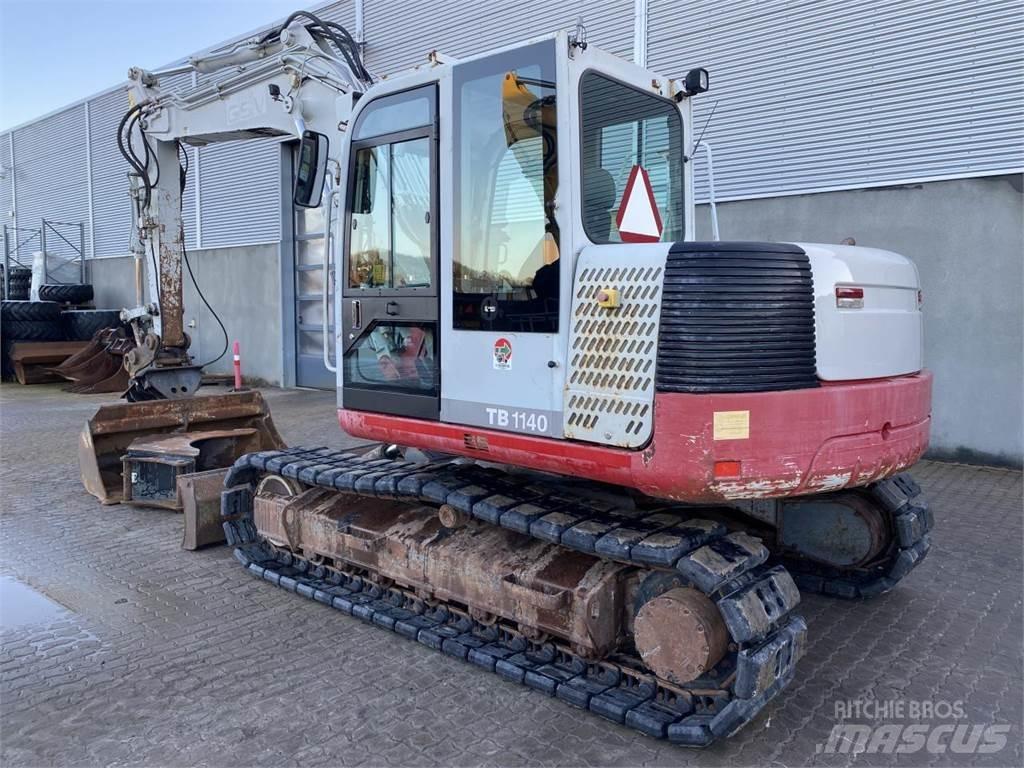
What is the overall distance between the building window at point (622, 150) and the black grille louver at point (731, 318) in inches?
23.9

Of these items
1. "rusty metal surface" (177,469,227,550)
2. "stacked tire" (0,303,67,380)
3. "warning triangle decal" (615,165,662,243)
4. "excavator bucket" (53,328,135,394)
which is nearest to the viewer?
"warning triangle decal" (615,165,662,243)

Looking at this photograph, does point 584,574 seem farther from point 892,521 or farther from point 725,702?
point 892,521

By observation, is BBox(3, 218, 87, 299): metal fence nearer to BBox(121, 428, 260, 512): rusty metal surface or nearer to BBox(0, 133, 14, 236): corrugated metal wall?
BBox(0, 133, 14, 236): corrugated metal wall

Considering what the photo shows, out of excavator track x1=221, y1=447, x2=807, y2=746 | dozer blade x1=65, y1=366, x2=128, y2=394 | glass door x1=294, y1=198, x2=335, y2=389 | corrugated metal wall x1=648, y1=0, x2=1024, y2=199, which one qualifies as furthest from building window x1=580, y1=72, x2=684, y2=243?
dozer blade x1=65, y1=366, x2=128, y2=394

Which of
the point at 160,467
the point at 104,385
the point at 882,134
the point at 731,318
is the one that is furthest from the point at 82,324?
the point at 731,318

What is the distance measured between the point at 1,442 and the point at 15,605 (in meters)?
6.54

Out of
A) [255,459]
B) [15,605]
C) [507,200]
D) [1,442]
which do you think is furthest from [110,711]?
[1,442]

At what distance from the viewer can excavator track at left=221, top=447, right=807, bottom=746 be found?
3.32 meters

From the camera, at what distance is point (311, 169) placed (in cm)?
470

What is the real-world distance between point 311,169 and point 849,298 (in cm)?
305

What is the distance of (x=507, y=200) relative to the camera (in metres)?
3.91

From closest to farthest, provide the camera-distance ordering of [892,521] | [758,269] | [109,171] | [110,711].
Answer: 1. [758,269]
2. [110,711]
3. [892,521]
4. [109,171]

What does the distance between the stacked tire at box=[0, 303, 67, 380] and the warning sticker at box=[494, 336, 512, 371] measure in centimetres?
1725

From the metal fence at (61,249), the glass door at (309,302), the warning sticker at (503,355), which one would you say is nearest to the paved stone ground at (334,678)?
the warning sticker at (503,355)
